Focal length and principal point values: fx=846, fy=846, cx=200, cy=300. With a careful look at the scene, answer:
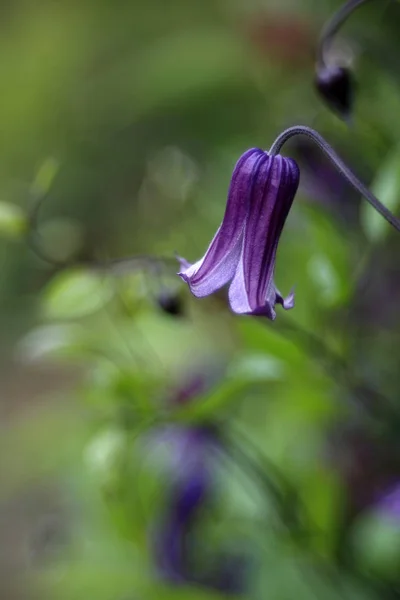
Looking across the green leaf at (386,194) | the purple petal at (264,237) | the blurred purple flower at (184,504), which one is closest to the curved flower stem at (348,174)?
the purple petal at (264,237)

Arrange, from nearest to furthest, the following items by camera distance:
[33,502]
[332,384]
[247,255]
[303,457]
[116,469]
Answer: [247,255]
[116,469]
[332,384]
[303,457]
[33,502]

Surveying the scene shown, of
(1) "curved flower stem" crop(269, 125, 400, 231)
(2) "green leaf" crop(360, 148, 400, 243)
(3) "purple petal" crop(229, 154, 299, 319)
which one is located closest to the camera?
(1) "curved flower stem" crop(269, 125, 400, 231)

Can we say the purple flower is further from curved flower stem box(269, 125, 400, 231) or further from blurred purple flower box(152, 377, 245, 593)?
blurred purple flower box(152, 377, 245, 593)

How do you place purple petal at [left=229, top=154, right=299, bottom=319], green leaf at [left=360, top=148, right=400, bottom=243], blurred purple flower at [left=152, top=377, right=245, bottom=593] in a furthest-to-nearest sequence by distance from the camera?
blurred purple flower at [left=152, top=377, right=245, bottom=593]
green leaf at [left=360, top=148, right=400, bottom=243]
purple petal at [left=229, top=154, right=299, bottom=319]

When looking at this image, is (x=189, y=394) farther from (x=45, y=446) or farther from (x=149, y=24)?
(x=149, y=24)

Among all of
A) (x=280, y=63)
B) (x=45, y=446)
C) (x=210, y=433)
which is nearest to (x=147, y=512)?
(x=210, y=433)

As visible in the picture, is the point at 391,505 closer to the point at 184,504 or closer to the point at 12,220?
the point at 184,504

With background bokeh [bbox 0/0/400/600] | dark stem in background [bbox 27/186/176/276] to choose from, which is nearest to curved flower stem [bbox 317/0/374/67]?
background bokeh [bbox 0/0/400/600]

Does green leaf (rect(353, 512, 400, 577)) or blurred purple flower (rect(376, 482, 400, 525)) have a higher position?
blurred purple flower (rect(376, 482, 400, 525))
